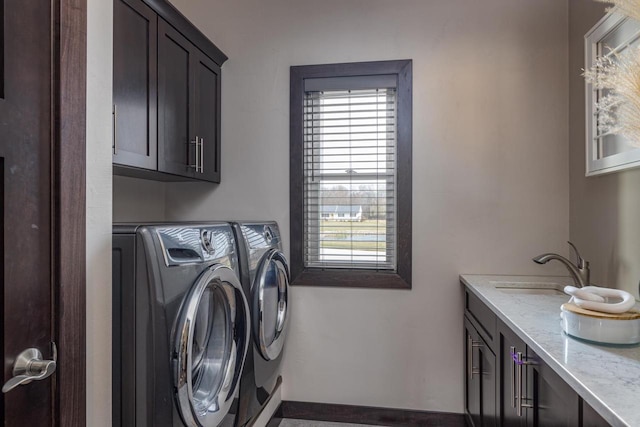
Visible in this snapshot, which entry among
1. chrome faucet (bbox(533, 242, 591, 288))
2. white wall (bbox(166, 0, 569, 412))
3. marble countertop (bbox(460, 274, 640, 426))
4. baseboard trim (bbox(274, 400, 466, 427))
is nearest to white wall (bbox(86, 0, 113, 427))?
marble countertop (bbox(460, 274, 640, 426))

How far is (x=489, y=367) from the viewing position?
171 cm

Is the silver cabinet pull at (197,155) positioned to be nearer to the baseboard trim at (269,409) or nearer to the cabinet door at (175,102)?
the cabinet door at (175,102)

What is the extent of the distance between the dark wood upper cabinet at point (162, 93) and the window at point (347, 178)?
21.5 inches

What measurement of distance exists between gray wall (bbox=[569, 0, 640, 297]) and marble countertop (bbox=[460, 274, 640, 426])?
1.14 feet

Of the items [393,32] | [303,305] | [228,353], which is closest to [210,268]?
[228,353]

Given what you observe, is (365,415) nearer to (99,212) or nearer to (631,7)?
(99,212)

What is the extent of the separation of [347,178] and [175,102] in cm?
110

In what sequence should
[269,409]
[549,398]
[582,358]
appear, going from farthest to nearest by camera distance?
[269,409] → [549,398] → [582,358]

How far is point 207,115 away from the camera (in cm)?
224

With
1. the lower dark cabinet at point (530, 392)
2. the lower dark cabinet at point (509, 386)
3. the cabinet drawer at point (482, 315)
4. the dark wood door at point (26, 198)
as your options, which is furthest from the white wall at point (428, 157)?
the dark wood door at point (26, 198)

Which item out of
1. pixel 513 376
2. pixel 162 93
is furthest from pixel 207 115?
pixel 513 376

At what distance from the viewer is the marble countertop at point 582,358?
0.77 m

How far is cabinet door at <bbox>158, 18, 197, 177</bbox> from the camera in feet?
5.74

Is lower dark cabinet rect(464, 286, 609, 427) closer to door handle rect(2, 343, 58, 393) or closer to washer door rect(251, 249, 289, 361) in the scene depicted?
washer door rect(251, 249, 289, 361)
